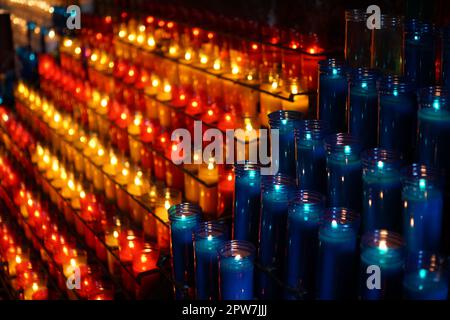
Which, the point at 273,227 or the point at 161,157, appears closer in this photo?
the point at 273,227

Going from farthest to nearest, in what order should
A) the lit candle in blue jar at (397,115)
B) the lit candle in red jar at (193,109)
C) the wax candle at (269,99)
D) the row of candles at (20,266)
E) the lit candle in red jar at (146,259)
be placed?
the row of candles at (20,266) → the lit candle in red jar at (193,109) → the lit candle in red jar at (146,259) → the wax candle at (269,99) → the lit candle in blue jar at (397,115)

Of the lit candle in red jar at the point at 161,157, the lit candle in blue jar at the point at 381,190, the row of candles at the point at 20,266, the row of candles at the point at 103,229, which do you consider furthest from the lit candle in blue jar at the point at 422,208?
the row of candles at the point at 20,266

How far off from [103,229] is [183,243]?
3.99 feet

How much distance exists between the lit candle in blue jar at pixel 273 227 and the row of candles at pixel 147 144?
554 millimetres

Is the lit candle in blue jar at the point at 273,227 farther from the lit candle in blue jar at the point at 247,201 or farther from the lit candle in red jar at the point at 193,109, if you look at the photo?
the lit candle in red jar at the point at 193,109

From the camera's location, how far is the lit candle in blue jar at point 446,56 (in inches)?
65.8

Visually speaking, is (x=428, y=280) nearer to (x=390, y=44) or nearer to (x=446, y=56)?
(x=446, y=56)

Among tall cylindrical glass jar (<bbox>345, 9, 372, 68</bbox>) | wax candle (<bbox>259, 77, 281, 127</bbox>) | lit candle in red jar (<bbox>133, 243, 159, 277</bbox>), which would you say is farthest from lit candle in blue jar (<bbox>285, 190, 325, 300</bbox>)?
lit candle in red jar (<bbox>133, 243, 159, 277</bbox>)

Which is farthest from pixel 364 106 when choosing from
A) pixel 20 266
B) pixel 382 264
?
pixel 20 266

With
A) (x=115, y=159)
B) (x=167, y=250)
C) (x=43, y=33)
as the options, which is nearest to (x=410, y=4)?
(x=167, y=250)

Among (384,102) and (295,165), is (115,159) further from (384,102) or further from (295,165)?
(384,102)

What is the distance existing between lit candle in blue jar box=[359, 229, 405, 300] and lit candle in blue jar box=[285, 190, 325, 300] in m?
0.20

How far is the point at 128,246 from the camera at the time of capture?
2670mm
